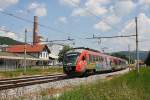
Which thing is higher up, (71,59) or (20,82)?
(71,59)

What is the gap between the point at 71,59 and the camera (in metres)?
35.8

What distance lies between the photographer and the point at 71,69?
35.4m

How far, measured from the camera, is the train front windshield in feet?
116

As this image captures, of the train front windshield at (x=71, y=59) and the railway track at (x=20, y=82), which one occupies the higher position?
the train front windshield at (x=71, y=59)

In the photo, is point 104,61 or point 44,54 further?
point 44,54

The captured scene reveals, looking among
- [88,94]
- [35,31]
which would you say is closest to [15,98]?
[88,94]

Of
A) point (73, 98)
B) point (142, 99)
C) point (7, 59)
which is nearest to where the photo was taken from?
point (73, 98)

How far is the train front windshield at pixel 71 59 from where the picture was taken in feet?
116

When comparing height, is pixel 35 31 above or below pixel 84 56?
above

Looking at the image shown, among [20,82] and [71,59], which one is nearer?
[20,82]

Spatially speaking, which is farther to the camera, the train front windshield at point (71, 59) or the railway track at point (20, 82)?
the train front windshield at point (71, 59)

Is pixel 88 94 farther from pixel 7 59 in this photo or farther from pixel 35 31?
pixel 35 31

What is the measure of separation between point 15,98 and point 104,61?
131 ft

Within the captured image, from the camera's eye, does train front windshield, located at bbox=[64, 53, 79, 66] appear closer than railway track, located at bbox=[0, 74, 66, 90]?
No
